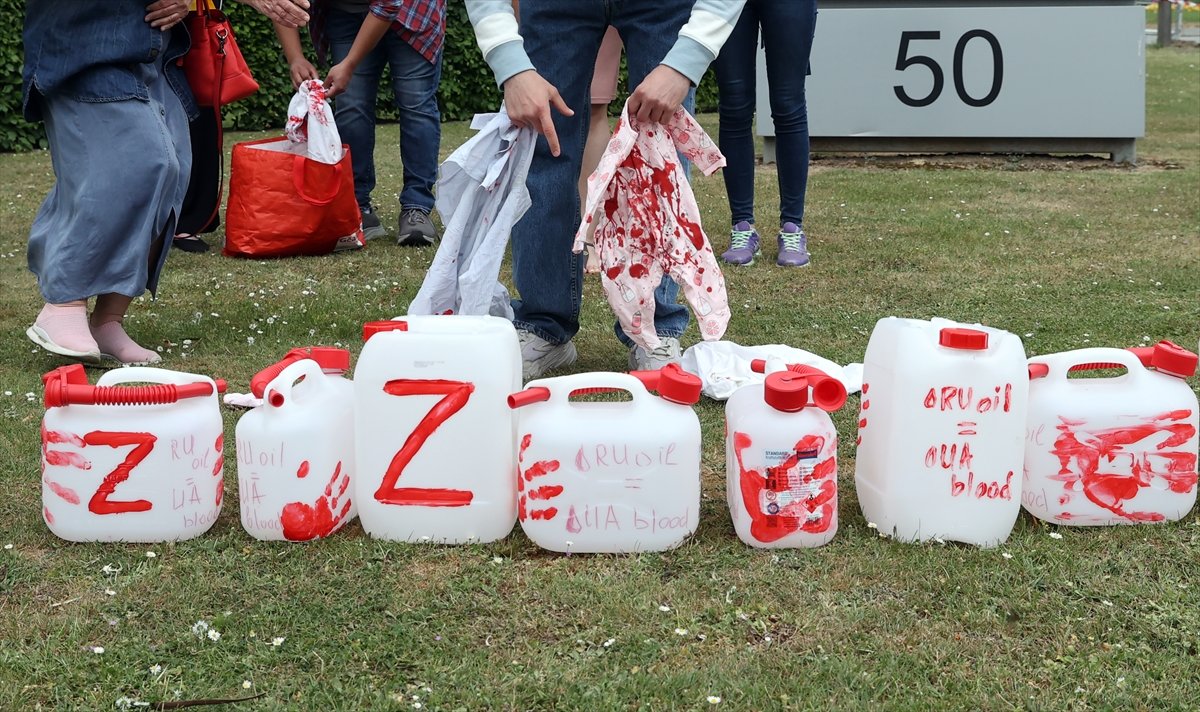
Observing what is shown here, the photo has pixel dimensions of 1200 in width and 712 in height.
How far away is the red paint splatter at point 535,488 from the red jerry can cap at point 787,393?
1.25 ft

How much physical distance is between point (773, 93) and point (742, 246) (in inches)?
22.9

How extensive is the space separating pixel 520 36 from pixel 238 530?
4.36ft

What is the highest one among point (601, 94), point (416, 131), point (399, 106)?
point (601, 94)

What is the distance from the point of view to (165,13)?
3240 millimetres

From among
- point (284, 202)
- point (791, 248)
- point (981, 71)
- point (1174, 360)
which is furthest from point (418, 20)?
point (981, 71)

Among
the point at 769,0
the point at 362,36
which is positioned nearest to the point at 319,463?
the point at 769,0

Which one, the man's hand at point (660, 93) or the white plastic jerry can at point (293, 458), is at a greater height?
the man's hand at point (660, 93)

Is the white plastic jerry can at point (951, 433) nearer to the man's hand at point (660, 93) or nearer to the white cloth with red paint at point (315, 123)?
the man's hand at point (660, 93)

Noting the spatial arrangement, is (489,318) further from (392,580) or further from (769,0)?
(769,0)

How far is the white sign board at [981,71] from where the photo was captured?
7520 mm

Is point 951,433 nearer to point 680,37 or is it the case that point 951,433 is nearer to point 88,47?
point 680,37

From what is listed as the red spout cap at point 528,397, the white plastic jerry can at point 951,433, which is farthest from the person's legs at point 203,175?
the white plastic jerry can at point 951,433

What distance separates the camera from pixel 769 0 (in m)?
4.43

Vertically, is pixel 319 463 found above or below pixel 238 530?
above
